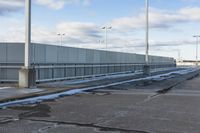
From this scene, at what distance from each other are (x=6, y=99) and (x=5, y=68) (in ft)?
32.0

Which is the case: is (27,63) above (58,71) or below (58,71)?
above

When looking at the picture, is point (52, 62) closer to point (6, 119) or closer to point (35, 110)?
point (35, 110)

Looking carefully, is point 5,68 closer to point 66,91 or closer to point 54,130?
point 66,91

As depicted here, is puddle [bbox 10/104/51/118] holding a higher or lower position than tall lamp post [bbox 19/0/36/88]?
lower

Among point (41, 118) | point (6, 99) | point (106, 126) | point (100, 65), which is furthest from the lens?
point (100, 65)

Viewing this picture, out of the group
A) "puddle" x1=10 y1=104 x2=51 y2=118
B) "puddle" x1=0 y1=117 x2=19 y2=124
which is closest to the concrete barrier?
"puddle" x1=10 y1=104 x2=51 y2=118

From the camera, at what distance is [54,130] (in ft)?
28.3

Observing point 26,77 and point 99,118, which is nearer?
point 99,118

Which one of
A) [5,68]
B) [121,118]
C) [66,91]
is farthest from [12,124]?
[5,68]

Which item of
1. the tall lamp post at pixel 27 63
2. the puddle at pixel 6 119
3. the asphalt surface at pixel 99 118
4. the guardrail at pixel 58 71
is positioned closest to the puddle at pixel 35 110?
the asphalt surface at pixel 99 118

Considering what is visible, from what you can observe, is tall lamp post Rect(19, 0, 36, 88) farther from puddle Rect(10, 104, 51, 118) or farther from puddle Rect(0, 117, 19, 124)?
puddle Rect(0, 117, 19, 124)

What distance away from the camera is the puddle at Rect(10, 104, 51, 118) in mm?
10875

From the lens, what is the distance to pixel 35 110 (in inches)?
468

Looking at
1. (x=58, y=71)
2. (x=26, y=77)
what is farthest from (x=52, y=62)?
(x=26, y=77)
